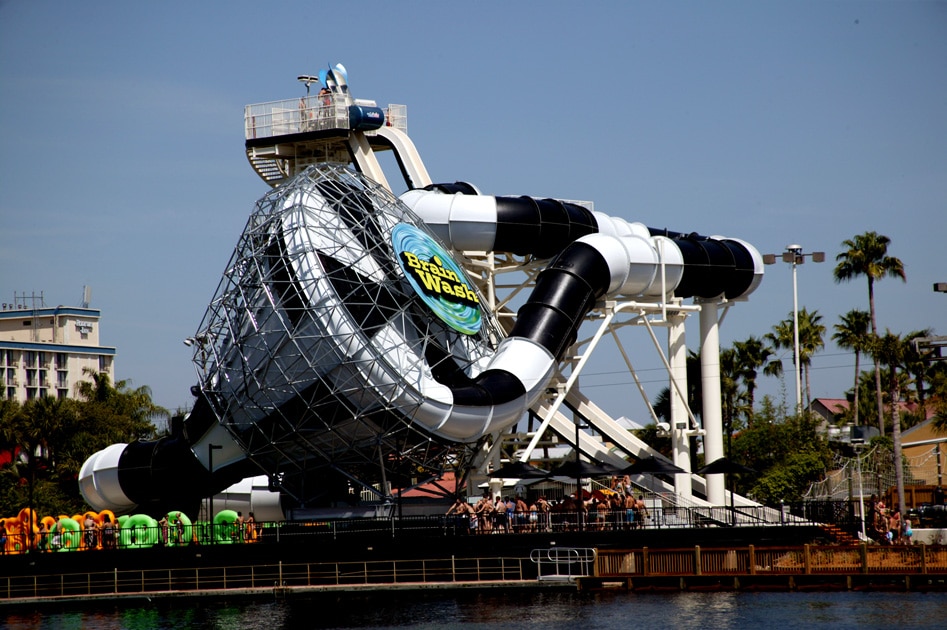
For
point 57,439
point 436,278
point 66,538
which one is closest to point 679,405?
point 436,278

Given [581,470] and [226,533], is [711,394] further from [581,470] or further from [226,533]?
[226,533]

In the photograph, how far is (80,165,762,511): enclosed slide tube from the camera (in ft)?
180

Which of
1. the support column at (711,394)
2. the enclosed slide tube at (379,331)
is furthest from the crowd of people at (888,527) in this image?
the enclosed slide tube at (379,331)

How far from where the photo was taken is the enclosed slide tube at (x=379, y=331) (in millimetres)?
54781

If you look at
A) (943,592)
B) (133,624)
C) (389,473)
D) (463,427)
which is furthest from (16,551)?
(943,592)

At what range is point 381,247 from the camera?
5812 centimetres

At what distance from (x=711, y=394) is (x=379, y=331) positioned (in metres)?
18.7

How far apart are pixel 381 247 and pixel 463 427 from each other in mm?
8644

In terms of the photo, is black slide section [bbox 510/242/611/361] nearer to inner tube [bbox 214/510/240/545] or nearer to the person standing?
A: inner tube [bbox 214/510/240/545]

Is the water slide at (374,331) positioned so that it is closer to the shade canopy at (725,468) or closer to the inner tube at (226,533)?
the inner tube at (226,533)

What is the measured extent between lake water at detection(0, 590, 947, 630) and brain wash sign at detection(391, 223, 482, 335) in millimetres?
12232

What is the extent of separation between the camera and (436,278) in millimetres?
57250

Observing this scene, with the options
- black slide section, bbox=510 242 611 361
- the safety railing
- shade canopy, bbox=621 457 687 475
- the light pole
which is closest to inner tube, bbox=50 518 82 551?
the light pole

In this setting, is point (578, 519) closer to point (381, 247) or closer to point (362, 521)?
point (362, 521)
